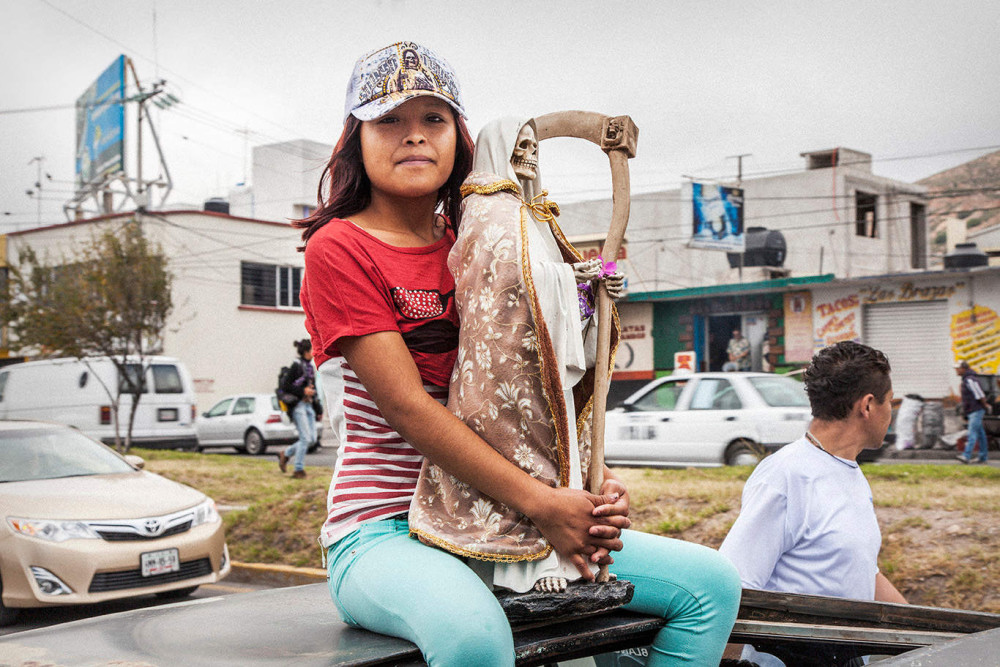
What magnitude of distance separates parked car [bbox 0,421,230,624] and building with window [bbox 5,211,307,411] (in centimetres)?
2141

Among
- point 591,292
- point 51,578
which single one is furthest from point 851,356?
point 51,578

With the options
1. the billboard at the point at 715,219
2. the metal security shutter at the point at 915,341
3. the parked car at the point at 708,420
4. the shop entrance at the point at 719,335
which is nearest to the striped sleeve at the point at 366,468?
the parked car at the point at 708,420

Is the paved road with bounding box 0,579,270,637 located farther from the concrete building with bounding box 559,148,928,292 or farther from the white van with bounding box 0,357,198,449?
the concrete building with bounding box 559,148,928,292

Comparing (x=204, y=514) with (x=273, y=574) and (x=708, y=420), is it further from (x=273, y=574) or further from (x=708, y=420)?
(x=708, y=420)

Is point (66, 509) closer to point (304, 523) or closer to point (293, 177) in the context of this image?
point (304, 523)

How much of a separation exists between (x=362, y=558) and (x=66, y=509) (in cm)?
564

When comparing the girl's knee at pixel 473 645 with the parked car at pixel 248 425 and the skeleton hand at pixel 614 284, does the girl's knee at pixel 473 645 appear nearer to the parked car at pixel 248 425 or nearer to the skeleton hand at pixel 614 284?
the skeleton hand at pixel 614 284

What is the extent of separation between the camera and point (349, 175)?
2.21 meters

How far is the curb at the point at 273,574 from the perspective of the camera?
25.0 feet

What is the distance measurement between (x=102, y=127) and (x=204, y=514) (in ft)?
99.5

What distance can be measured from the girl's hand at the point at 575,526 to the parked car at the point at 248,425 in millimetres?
20083

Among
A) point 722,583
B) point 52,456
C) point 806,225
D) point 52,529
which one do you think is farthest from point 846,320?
point 722,583

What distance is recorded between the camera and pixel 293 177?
38188 millimetres

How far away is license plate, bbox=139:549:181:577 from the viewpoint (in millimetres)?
6715
